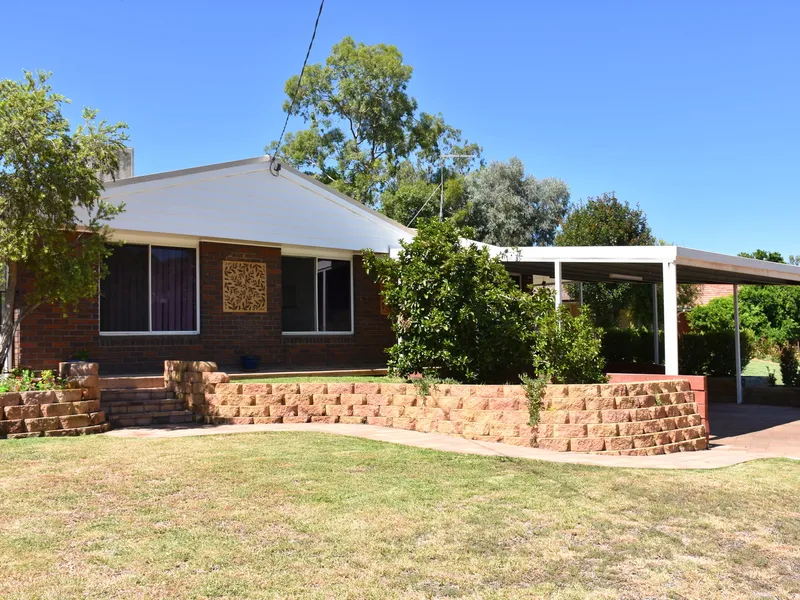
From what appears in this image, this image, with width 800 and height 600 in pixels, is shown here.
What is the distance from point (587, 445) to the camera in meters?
9.08

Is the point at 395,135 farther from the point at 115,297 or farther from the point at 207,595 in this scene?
the point at 207,595

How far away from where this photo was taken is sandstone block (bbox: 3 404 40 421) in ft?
29.3

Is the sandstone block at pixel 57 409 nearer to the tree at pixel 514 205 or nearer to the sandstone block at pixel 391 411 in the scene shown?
the sandstone block at pixel 391 411

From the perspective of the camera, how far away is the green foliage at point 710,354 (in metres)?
17.7

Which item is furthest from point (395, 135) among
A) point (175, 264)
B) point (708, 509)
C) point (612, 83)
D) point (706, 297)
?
point (708, 509)

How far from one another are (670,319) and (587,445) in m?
2.71

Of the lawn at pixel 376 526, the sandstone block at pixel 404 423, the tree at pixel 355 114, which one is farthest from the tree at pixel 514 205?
the lawn at pixel 376 526

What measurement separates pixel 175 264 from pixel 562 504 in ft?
29.6

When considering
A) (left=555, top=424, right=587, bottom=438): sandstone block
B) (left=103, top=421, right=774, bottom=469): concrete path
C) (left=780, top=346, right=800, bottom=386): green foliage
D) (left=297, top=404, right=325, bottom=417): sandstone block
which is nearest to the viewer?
(left=103, top=421, right=774, bottom=469): concrete path

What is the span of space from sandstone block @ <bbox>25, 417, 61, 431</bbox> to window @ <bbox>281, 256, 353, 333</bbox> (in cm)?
577

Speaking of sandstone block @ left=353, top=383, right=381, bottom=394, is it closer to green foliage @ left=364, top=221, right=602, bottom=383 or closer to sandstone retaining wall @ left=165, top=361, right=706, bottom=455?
sandstone retaining wall @ left=165, top=361, right=706, bottom=455

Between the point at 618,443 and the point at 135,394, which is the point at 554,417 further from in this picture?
the point at 135,394

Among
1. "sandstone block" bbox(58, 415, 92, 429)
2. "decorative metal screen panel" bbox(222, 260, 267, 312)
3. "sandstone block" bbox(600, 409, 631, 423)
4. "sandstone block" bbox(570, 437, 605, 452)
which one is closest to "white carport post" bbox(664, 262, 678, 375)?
"sandstone block" bbox(600, 409, 631, 423)

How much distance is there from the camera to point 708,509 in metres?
6.38
